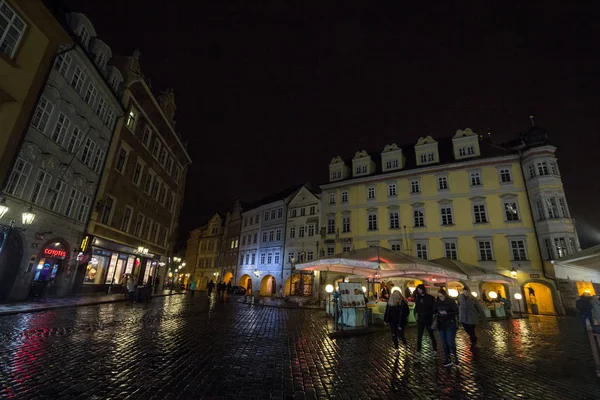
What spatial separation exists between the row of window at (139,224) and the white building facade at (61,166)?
73.4 inches

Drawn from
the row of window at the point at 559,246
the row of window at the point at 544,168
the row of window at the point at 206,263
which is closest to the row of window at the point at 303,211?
the row of window at the point at 544,168

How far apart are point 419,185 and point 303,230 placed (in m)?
15.7

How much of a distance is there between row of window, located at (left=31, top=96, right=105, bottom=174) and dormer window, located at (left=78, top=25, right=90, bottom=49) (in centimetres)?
635

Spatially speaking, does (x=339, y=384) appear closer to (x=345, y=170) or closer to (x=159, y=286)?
(x=345, y=170)

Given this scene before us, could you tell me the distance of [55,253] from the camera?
17359 mm

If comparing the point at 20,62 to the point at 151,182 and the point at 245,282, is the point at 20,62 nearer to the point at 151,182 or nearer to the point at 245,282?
the point at 151,182

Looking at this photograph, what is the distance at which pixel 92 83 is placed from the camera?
19750 millimetres

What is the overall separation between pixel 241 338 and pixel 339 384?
4821 millimetres

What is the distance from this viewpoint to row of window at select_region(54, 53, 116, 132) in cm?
1683

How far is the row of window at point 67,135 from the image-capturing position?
15.5m

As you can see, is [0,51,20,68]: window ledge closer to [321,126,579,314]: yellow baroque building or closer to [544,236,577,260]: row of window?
[321,126,579,314]: yellow baroque building

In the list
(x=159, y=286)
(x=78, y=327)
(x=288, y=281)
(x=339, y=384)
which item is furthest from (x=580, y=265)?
(x=159, y=286)

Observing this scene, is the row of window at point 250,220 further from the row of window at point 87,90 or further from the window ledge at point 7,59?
the window ledge at point 7,59

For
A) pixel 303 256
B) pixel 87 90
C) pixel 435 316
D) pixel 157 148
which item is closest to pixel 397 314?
pixel 435 316
